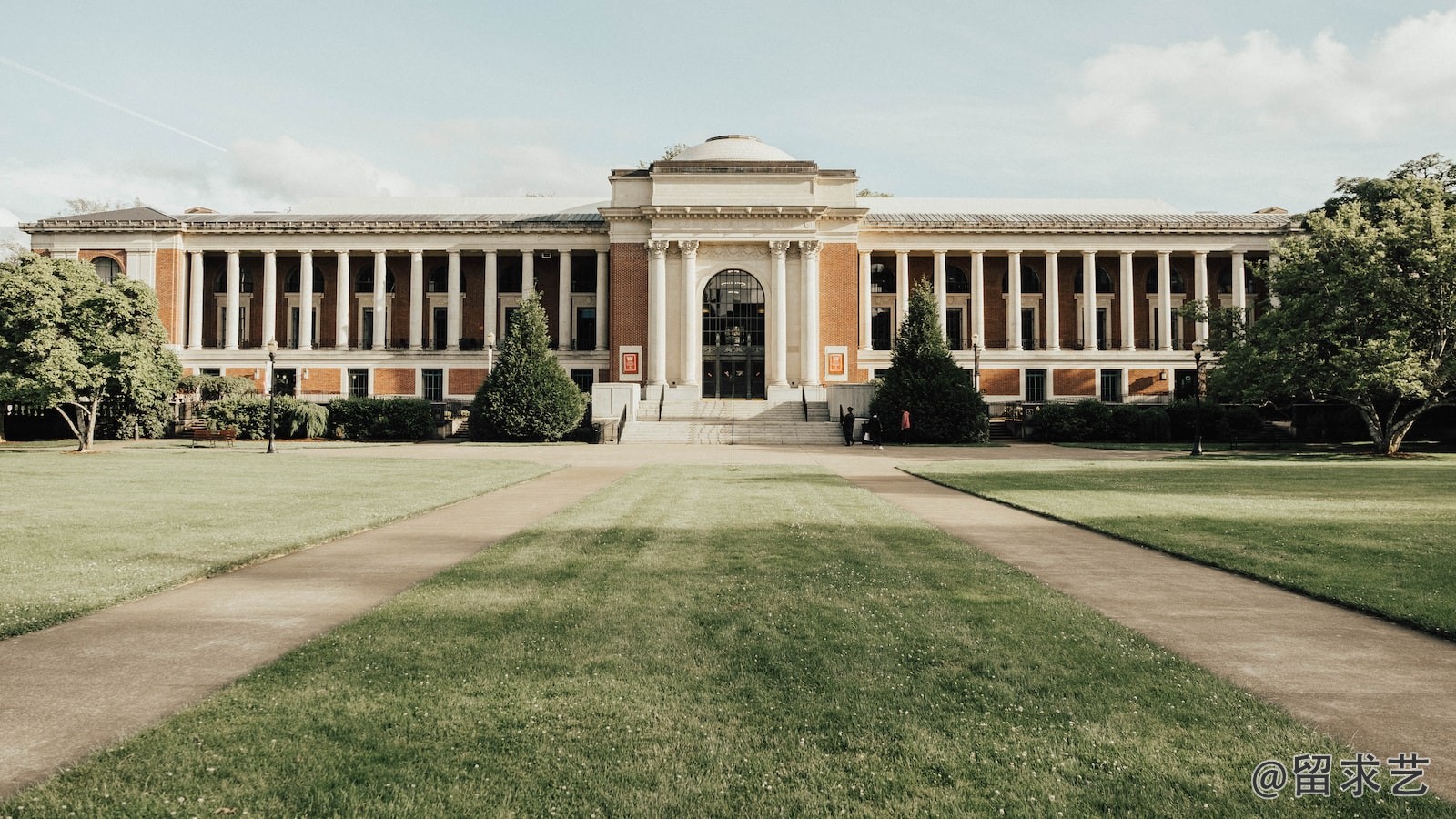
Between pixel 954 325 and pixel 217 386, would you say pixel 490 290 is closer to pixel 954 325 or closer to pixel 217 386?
A: pixel 217 386

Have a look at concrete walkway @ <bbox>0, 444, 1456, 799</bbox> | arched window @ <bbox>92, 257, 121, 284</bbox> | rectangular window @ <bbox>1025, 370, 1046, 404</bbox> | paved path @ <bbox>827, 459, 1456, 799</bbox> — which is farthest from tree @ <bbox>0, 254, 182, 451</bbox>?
rectangular window @ <bbox>1025, 370, 1046, 404</bbox>

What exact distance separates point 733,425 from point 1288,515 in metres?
29.8

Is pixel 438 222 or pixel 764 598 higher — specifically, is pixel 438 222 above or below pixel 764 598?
above

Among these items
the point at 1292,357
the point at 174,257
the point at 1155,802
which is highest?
the point at 174,257

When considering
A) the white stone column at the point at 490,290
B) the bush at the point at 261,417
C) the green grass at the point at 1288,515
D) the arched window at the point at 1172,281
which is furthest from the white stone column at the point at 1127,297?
the bush at the point at 261,417

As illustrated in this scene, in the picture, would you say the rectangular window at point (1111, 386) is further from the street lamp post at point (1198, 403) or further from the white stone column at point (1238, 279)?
the street lamp post at point (1198, 403)

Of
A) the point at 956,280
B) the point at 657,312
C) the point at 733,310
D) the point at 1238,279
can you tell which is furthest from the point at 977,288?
the point at 657,312

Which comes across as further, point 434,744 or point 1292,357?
point 1292,357

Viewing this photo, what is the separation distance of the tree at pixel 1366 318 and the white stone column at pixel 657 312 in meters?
30.1

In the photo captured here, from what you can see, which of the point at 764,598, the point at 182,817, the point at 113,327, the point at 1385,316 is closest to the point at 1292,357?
the point at 1385,316

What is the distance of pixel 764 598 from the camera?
23.0 feet

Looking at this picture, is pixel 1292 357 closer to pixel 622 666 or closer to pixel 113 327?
pixel 622 666

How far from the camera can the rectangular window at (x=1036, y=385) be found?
184 ft

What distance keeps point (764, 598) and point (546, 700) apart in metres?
2.81
